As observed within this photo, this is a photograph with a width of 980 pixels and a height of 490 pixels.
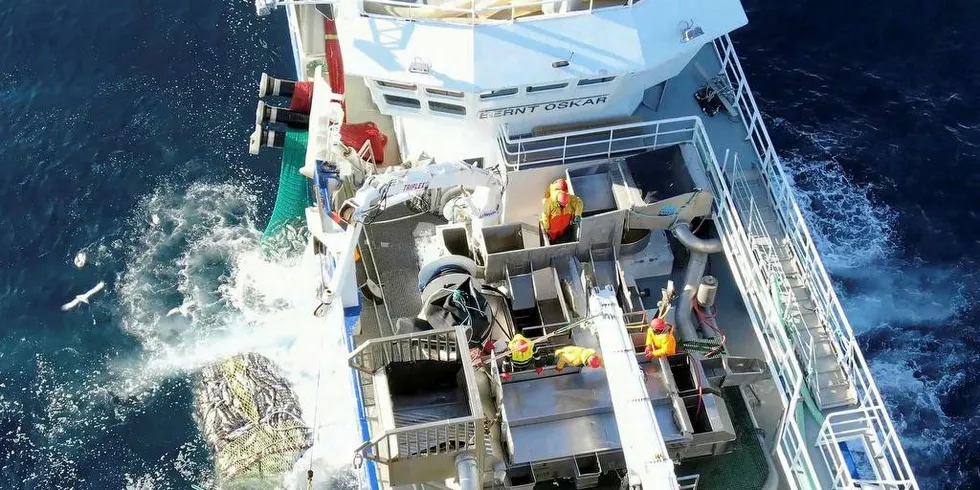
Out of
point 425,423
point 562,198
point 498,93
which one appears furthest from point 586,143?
point 425,423

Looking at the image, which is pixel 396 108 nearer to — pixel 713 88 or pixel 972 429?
pixel 713 88

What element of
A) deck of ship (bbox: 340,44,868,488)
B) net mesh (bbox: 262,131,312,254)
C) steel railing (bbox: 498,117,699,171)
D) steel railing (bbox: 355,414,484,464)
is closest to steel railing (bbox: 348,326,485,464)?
steel railing (bbox: 355,414,484,464)

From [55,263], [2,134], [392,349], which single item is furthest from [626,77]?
[2,134]

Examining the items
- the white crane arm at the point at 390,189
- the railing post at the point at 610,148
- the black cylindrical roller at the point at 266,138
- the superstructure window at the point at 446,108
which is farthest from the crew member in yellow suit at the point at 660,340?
the black cylindrical roller at the point at 266,138

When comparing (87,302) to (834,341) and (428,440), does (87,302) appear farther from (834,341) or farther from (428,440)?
(834,341)

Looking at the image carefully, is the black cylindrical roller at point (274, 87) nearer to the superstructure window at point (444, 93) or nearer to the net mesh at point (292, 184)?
the net mesh at point (292, 184)
